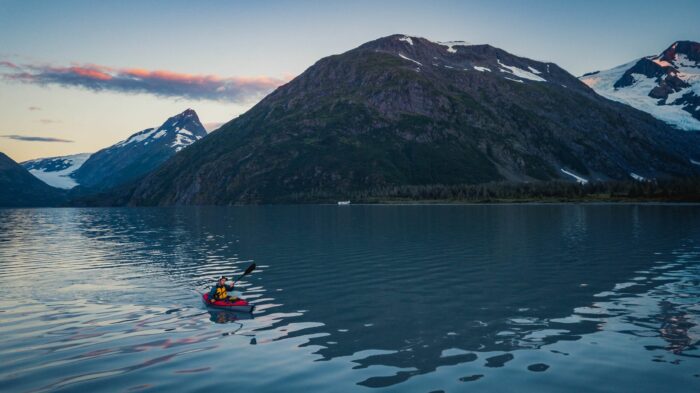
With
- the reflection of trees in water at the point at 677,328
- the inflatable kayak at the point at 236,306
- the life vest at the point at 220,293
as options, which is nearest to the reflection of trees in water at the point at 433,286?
the reflection of trees in water at the point at 677,328

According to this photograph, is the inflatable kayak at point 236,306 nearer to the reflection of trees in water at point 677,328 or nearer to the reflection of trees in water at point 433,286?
the reflection of trees in water at point 433,286

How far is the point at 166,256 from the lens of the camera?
7275 cm

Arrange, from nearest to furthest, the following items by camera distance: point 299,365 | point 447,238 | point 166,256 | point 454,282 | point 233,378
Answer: point 233,378
point 299,365
point 454,282
point 166,256
point 447,238

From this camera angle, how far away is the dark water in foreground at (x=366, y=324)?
2303 cm

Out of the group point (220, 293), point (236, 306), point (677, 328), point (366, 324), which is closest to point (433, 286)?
point (366, 324)

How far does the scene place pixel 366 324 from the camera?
3300 cm

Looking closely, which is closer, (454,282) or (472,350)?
(472,350)

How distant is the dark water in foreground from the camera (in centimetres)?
2303

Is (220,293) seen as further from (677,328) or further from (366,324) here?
(677,328)

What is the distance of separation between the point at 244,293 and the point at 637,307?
31.0 m

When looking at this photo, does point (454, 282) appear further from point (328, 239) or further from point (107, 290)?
point (328, 239)

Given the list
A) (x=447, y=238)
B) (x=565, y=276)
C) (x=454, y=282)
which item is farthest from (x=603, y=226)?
(x=454, y=282)

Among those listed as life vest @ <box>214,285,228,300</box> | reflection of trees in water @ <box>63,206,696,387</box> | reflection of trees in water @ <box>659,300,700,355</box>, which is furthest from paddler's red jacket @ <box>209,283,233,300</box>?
reflection of trees in water @ <box>659,300,700,355</box>

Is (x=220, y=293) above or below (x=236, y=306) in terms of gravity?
above
